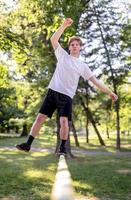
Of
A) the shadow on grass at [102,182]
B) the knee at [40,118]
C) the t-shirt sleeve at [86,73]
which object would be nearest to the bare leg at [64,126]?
the knee at [40,118]

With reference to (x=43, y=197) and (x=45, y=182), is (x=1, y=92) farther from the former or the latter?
(x=43, y=197)

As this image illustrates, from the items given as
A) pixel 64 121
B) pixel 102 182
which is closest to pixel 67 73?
pixel 64 121

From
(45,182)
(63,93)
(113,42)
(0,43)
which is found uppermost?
(113,42)

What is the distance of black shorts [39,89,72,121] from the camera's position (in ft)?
18.8

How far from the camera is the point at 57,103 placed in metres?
5.82

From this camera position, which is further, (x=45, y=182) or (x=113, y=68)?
(x=113, y=68)

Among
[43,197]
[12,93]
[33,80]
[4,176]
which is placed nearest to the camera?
[43,197]

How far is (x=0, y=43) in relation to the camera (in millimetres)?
12734

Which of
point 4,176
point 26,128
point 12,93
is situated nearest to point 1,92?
point 12,93

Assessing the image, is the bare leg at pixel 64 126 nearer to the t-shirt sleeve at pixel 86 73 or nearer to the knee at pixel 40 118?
the knee at pixel 40 118

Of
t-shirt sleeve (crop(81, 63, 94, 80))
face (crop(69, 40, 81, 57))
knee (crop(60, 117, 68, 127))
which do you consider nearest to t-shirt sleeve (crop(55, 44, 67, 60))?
face (crop(69, 40, 81, 57))

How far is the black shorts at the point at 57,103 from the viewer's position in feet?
18.8

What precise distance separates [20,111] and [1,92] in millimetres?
5518

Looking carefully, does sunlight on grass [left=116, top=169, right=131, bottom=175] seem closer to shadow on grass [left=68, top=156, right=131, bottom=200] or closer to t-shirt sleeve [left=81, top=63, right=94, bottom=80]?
shadow on grass [left=68, top=156, right=131, bottom=200]
